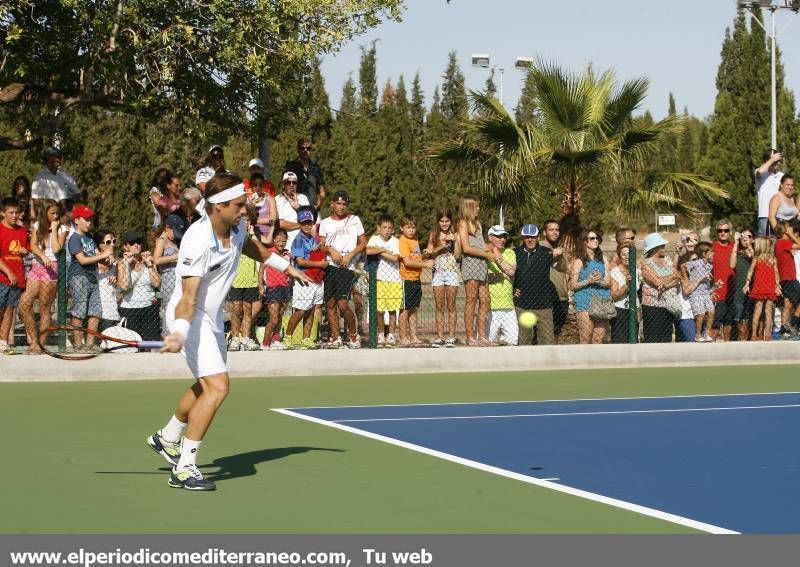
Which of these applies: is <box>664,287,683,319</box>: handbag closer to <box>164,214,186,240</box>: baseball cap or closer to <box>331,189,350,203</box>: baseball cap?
<box>331,189,350,203</box>: baseball cap

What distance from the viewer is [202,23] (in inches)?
744

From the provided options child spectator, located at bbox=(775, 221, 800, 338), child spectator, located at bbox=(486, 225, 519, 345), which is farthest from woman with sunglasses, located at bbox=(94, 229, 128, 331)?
child spectator, located at bbox=(775, 221, 800, 338)

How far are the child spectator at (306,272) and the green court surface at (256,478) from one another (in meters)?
1.77

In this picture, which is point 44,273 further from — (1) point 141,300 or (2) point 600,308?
(2) point 600,308

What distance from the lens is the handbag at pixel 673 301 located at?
18.0 meters

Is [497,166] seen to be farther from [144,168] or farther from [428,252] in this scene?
[144,168]

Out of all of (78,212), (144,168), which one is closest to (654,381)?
(78,212)

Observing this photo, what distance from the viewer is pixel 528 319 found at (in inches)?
688

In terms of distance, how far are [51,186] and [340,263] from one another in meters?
3.98

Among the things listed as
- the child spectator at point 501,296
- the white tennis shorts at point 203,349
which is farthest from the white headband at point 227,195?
the child spectator at point 501,296

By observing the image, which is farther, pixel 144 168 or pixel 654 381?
pixel 144 168
